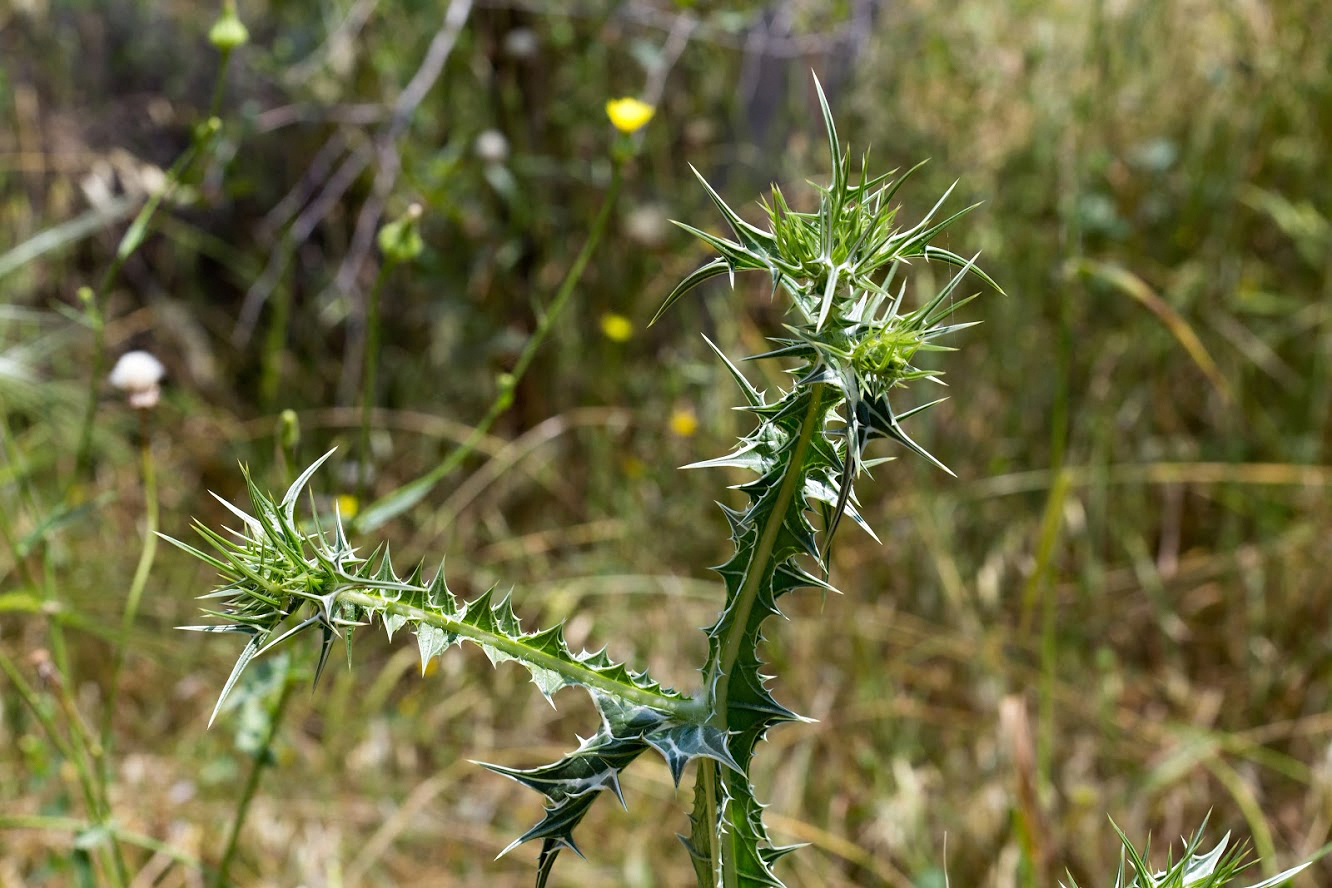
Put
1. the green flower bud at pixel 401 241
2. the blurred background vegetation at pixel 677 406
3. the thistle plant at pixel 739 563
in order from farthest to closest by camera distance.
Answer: the blurred background vegetation at pixel 677 406 → the green flower bud at pixel 401 241 → the thistle plant at pixel 739 563

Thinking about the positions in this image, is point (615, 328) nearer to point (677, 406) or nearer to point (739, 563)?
point (677, 406)

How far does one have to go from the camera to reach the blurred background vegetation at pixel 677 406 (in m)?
2.13

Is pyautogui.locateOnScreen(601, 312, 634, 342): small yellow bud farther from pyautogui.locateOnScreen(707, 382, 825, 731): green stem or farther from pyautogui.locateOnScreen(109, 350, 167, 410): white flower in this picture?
pyautogui.locateOnScreen(707, 382, 825, 731): green stem

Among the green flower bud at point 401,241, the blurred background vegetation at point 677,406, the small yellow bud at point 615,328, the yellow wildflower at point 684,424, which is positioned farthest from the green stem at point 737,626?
the small yellow bud at point 615,328

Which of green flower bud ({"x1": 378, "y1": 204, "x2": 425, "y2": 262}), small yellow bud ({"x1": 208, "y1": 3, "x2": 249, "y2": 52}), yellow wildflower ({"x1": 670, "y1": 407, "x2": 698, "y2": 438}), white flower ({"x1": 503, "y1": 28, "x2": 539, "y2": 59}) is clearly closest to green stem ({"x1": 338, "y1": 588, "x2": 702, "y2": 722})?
green flower bud ({"x1": 378, "y1": 204, "x2": 425, "y2": 262})

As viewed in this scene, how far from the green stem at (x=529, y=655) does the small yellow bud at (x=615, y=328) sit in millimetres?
2102

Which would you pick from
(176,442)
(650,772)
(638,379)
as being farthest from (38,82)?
(650,772)

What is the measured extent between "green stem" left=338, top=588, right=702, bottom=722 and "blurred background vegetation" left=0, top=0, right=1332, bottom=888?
3.56 feet

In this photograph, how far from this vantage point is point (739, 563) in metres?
0.78

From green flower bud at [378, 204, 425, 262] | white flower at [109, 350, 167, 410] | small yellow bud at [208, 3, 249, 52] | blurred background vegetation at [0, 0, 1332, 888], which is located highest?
small yellow bud at [208, 3, 249, 52]

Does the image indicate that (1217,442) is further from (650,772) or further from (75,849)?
(75,849)

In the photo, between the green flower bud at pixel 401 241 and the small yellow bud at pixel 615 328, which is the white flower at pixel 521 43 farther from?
the green flower bud at pixel 401 241

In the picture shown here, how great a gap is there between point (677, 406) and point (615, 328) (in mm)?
244

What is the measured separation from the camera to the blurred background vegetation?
2.13 m
